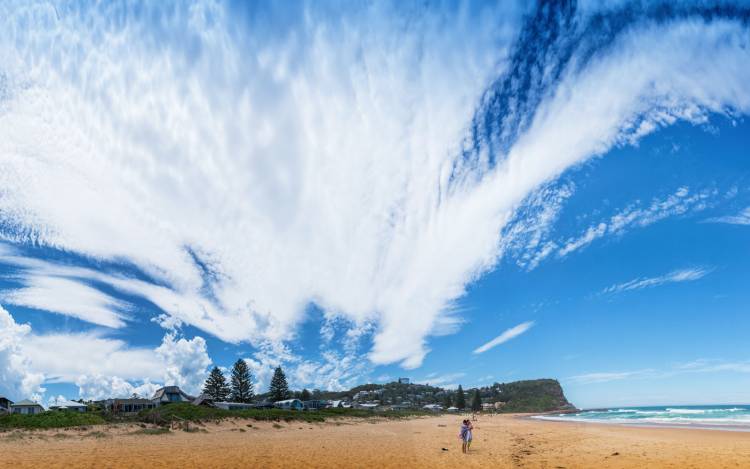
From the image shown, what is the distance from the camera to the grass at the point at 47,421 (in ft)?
95.7

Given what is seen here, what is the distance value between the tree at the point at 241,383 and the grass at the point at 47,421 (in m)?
57.9

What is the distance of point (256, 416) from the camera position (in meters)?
43.9

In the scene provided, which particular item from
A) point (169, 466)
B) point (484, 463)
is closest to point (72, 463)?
point (169, 466)

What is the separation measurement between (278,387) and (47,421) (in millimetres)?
67820

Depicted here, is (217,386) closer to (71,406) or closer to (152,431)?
(71,406)

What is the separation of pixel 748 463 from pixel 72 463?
25623mm

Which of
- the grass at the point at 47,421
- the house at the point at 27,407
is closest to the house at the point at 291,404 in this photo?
the house at the point at 27,407

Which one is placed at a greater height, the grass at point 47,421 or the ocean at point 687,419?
the grass at point 47,421

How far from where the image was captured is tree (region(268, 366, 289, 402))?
308 feet

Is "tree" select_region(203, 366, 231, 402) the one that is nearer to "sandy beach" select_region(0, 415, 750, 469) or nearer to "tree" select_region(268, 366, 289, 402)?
"tree" select_region(268, 366, 289, 402)

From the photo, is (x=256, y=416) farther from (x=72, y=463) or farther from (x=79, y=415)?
(x=72, y=463)

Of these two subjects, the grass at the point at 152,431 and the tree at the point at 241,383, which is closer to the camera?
the grass at the point at 152,431

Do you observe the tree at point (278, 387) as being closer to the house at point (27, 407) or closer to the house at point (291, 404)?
the house at point (291, 404)

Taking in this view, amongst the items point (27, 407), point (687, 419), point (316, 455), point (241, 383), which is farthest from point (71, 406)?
point (687, 419)
